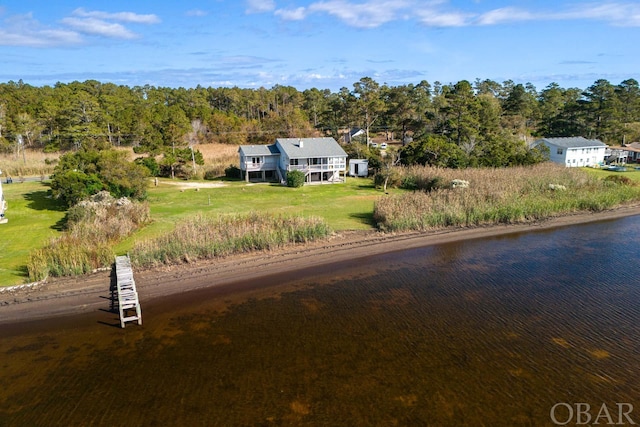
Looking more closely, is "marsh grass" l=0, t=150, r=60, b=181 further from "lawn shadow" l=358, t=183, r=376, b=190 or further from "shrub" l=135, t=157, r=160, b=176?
"lawn shadow" l=358, t=183, r=376, b=190

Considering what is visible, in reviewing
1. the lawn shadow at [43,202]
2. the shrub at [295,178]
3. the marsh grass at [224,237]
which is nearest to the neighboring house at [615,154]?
the shrub at [295,178]

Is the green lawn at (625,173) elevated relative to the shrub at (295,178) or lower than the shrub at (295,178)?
lower

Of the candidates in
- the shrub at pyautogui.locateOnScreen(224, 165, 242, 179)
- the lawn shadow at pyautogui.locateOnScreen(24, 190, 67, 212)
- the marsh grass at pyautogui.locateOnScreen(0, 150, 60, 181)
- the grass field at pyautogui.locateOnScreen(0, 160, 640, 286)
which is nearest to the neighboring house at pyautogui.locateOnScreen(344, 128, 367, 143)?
the shrub at pyautogui.locateOnScreen(224, 165, 242, 179)

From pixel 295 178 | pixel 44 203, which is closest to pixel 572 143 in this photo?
pixel 295 178

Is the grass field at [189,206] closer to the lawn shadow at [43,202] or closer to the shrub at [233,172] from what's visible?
the lawn shadow at [43,202]

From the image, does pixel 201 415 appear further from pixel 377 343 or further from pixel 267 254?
pixel 267 254

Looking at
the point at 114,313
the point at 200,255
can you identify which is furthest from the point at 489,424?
the point at 200,255
